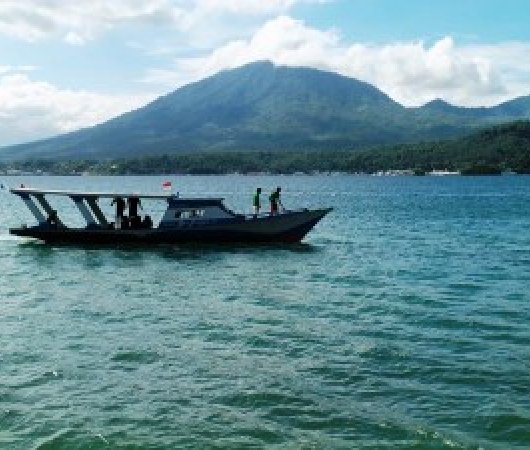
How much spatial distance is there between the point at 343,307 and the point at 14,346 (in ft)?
33.8

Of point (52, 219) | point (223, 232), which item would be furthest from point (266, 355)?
point (52, 219)

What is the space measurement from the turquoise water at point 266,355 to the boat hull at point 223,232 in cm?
580

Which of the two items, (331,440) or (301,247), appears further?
(301,247)

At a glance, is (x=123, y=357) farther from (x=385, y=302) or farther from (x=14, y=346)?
(x=385, y=302)

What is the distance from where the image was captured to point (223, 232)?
4178 centimetres

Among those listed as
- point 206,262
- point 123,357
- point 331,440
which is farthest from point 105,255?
point 331,440

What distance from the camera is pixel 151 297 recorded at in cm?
2703

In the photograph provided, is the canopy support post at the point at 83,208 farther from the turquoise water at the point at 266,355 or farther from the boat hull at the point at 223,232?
the turquoise water at the point at 266,355

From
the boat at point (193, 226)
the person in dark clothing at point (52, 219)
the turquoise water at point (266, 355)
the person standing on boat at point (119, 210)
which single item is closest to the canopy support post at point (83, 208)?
the boat at point (193, 226)

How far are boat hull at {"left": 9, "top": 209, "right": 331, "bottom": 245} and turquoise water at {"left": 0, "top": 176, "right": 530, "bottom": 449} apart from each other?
19.0 ft

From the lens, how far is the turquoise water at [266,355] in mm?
13438

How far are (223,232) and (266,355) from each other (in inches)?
936

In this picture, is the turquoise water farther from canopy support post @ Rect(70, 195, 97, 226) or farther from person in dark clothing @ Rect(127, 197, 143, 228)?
canopy support post @ Rect(70, 195, 97, 226)

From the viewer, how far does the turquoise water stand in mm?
13438
